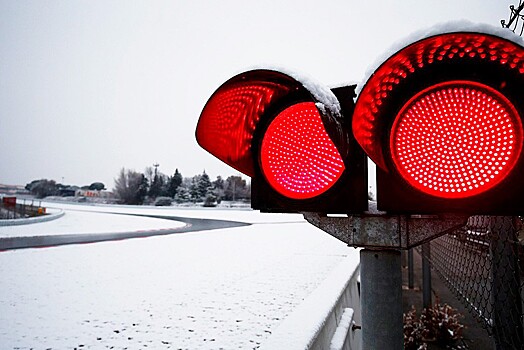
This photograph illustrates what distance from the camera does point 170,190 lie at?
70625 mm

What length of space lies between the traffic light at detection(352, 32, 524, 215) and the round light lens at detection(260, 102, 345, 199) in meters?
0.17

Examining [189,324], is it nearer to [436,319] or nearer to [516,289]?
[516,289]

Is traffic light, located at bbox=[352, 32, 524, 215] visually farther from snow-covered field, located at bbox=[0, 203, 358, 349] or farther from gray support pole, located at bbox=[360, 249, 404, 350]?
snow-covered field, located at bbox=[0, 203, 358, 349]

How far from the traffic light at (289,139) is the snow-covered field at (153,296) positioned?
8.44 ft

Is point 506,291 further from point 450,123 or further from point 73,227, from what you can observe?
point 73,227

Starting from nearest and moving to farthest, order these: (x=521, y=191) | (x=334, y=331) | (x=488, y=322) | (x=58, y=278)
Result: 1. (x=521, y=191)
2. (x=488, y=322)
3. (x=334, y=331)
4. (x=58, y=278)

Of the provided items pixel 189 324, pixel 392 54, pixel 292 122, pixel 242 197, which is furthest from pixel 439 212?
pixel 242 197

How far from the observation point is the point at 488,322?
220 cm

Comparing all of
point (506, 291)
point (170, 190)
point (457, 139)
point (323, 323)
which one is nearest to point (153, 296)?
point (323, 323)

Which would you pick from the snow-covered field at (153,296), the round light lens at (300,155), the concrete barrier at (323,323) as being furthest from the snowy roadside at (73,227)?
the round light lens at (300,155)

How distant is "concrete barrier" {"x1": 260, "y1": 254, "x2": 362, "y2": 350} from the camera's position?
263 centimetres

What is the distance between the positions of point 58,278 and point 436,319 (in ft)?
23.3

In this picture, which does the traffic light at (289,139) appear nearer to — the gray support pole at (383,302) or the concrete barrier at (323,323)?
the gray support pole at (383,302)

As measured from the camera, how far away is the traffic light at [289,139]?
3.06 feet
